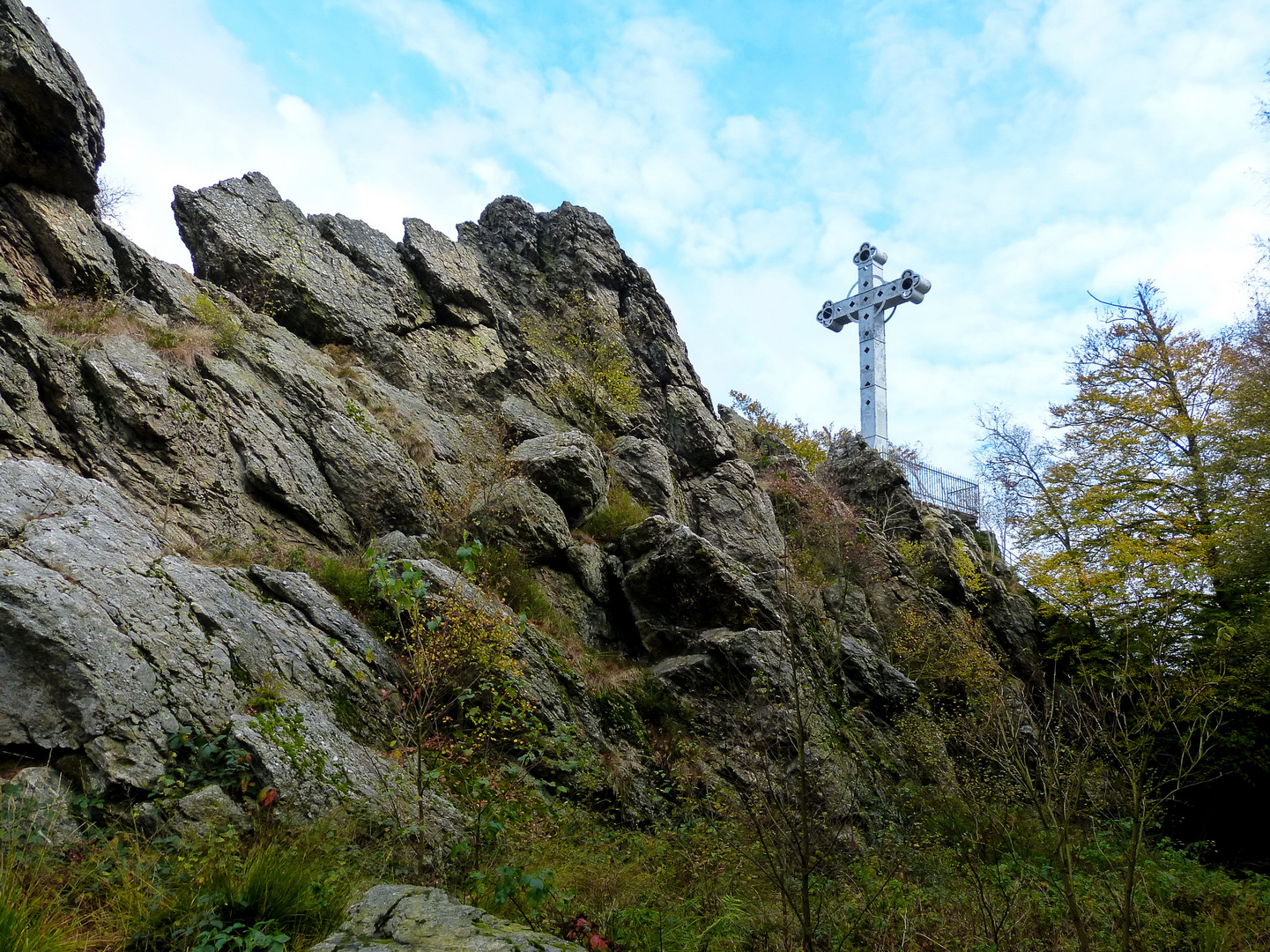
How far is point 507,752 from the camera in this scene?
8352mm

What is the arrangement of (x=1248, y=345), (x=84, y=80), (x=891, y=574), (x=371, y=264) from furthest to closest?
(x=891, y=574) → (x=371, y=264) → (x=1248, y=345) → (x=84, y=80)

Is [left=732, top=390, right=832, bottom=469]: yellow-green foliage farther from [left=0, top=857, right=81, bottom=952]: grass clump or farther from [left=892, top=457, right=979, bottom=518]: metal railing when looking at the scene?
[left=0, top=857, right=81, bottom=952]: grass clump

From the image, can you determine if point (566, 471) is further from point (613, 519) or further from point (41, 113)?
point (41, 113)

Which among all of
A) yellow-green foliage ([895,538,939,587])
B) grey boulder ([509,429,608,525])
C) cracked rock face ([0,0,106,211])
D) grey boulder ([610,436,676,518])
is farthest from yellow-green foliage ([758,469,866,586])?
cracked rock face ([0,0,106,211])

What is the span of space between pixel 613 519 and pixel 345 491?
5.21m

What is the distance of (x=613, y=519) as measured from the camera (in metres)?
14.1

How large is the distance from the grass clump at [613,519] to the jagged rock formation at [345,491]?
343mm

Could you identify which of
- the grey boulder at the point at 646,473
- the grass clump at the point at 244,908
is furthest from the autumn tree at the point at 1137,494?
the grass clump at the point at 244,908

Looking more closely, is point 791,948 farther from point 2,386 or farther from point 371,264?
point 371,264

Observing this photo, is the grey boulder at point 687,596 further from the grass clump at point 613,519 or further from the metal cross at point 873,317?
the metal cross at point 873,317

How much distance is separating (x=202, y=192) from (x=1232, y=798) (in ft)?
79.0

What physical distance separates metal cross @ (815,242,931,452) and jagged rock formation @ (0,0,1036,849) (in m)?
11.0

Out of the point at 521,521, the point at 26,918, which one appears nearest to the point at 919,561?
the point at 521,521

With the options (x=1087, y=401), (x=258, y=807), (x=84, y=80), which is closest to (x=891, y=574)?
(x=1087, y=401)
